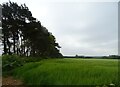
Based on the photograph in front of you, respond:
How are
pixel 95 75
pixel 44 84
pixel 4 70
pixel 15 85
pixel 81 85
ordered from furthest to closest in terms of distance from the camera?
pixel 4 70, pixel 15 85, pixel 44 84, pixel 95 75, pixel 81 85

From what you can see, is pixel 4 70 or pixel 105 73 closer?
pixel 105 73

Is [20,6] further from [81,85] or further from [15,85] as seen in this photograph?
[81,85]

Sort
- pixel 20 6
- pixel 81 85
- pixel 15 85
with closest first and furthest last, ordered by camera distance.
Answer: pixel 81 85
pixel 15 85
pixel 20 6

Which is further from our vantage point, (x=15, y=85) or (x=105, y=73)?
(x=15, y=85)

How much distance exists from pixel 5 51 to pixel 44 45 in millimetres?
5114

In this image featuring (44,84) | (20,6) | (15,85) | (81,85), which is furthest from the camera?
(20,6)

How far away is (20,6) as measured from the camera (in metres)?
32.5

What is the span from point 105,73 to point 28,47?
2650 cm

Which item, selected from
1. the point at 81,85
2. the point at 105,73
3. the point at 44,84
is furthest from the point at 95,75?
the point at 44,84

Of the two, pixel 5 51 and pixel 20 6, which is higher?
pixel 20 6

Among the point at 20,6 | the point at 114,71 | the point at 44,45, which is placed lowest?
the point at 114,71

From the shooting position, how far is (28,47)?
3366 centimetres

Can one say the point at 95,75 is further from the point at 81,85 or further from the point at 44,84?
the point at 44,84


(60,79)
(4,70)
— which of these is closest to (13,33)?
(4,70)
